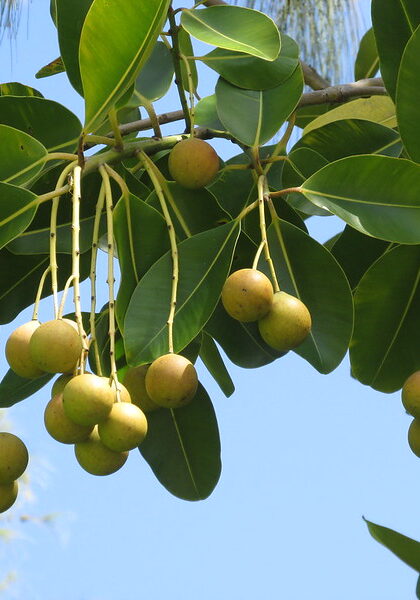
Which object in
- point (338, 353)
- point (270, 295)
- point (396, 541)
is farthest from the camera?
point (338, 353)

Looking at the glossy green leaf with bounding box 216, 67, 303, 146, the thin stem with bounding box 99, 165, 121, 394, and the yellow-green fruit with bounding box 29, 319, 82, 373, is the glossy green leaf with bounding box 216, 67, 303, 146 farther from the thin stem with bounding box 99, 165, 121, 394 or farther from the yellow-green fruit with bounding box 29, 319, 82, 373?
the yellow-green fruit with bounding box 29, 319, 82, 373

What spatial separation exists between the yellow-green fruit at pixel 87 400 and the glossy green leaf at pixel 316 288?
9.9 inches

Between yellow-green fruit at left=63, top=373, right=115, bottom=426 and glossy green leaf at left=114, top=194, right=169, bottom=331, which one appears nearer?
yellow-green fruit at left=63, top=373, right=115, bottom=426

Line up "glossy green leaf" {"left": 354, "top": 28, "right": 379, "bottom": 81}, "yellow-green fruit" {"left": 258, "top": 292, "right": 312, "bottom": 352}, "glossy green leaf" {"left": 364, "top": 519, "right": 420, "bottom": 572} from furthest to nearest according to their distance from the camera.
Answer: "glossy green leaf" {"left": 354, "top": 28, "right": 379, "bottom": 81}
"yellow-green fruit" {"left": 258, "top": 292, "right": 312, "bottom": 352}
"glossy green leaf" {"left": 364, "top": 519, "right": 420, "bottom": 572}

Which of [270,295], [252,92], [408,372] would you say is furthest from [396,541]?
[252,92]

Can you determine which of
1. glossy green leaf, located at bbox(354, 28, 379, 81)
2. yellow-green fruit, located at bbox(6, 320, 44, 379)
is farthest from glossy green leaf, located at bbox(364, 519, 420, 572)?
glossy green leaf, located at bbox(354, 28, 379, 81)

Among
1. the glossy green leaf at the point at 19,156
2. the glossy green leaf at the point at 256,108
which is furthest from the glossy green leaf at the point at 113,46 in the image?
the glossy green leaf at the point at 256,108

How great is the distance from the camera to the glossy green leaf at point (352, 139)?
1.20 metres

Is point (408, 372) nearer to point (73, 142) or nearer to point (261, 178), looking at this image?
point (261, 178)

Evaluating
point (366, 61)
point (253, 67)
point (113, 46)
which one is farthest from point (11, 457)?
point (366, 61)

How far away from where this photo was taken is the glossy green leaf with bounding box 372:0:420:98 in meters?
1.13

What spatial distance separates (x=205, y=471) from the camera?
3.92ft

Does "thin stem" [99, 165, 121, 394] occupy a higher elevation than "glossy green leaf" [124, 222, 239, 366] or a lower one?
higher

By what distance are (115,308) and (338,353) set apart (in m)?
0.21
